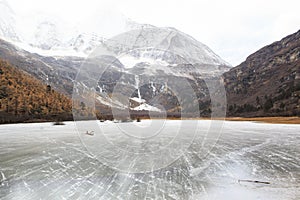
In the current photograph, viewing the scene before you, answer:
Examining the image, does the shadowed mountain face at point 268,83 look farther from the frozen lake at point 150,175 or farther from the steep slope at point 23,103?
the frozen lake at point 150,175

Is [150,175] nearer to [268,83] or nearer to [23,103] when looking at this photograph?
[23,103]

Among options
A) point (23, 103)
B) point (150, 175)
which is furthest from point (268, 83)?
point (150, 175)

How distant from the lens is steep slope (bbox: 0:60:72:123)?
240 ft

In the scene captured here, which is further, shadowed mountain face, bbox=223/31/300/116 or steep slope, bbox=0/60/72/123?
shadowed mountain face, bbox=223/31/300/116

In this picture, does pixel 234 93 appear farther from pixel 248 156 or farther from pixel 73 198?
pixel 73 198

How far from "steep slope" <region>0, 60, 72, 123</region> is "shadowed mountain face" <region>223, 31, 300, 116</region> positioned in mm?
62343

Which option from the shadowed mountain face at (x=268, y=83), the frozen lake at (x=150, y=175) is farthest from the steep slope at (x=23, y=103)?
the shadowed mountain face at (x=268, y=83)

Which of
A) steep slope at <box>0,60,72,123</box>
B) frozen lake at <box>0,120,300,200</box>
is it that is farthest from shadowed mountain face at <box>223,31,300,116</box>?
frozen lake at <box>0,120,300,200</box>

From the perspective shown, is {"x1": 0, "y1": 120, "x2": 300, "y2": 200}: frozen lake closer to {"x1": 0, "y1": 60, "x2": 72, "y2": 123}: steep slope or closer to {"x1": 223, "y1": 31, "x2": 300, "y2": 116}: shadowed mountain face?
{"x1": 0, "y1": 60, "x2": 72, "y2": 123}: steep slope

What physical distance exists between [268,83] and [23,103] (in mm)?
95892

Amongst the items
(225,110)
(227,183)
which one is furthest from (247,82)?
(227,183)

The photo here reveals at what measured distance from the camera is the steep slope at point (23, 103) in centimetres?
7312

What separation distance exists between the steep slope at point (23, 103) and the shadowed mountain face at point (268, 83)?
205ft

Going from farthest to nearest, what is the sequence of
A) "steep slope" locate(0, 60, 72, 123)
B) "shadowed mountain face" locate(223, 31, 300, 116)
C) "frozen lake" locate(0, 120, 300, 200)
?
"shadowed mountain face" locate(223, 31, 300, 116)
"steep slope" locate(0, 60, 72, 123)
"frozen lake" locate(0, 120, 300, 200)
